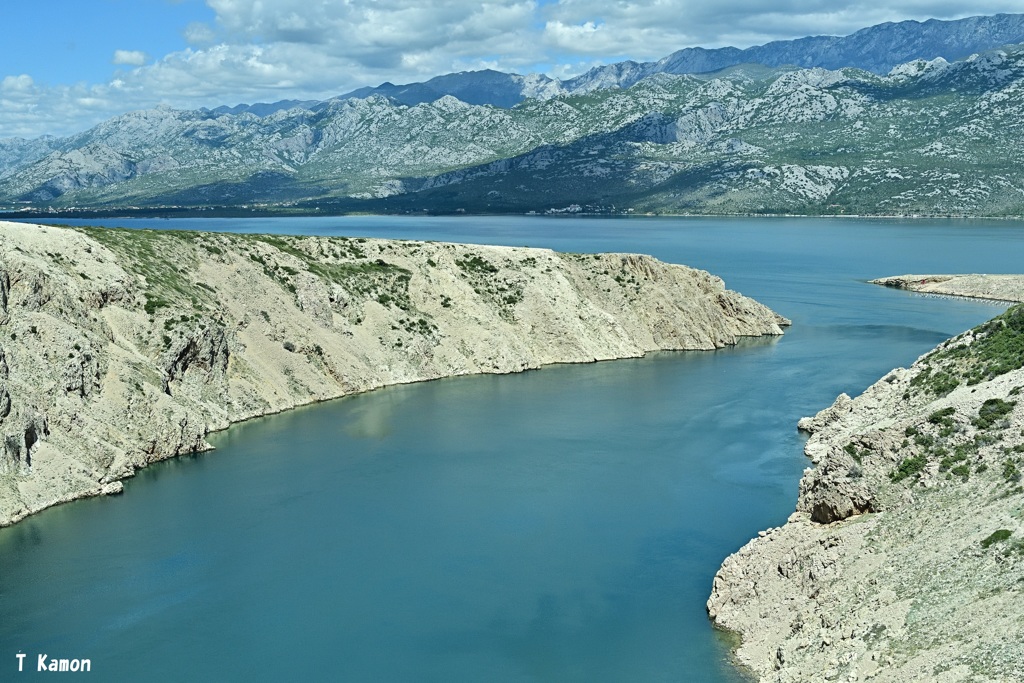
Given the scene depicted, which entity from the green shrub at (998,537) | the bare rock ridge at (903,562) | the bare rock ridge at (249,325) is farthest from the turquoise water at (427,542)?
the green shrub at (998,537)

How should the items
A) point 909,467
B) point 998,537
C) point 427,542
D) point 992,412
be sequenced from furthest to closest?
point 427,542, point 992,412, point 909,467, point 998,537

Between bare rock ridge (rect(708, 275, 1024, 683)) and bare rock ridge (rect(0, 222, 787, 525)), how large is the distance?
1811 inches

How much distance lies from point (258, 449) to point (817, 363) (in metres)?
65.9

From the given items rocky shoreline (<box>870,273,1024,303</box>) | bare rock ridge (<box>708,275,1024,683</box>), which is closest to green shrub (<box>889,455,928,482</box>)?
bare rock ridge (<box>708,275,1024,683</box>)

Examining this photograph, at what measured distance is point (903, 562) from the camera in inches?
1652

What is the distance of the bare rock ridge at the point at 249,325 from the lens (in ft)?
227

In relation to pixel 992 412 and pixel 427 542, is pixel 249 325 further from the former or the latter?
pixel 992 412

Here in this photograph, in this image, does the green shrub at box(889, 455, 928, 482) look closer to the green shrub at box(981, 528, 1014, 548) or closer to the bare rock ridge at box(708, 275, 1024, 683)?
the bare rock ridge at box(708, 275, 1024, 683)

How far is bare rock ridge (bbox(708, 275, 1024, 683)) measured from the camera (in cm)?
3672

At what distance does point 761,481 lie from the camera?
68688 mm

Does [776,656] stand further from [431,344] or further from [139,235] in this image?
[139,235]

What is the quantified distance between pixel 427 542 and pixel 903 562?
28.0 meters

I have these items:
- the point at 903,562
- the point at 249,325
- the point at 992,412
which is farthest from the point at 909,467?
the point at 249,325

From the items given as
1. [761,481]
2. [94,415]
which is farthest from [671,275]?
[94,415]
